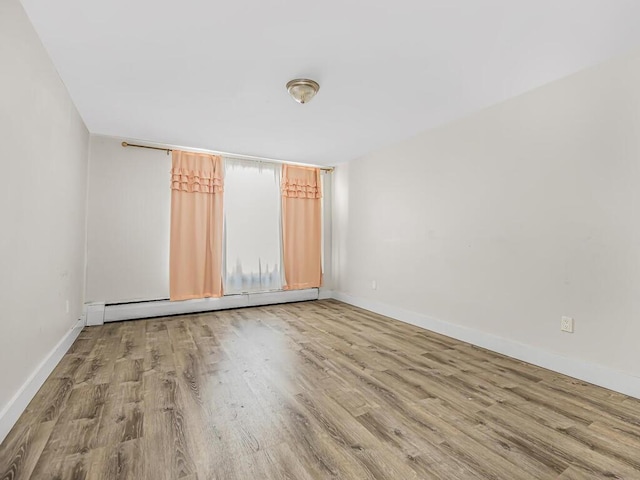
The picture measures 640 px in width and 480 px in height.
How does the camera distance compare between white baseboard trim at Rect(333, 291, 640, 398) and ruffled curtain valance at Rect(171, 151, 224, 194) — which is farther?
ruffled curtain valance at Rect(171, 151, 224, 194)

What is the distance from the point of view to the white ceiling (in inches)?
70.3

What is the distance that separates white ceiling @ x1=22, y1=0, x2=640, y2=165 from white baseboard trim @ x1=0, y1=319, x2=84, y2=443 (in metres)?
2.21

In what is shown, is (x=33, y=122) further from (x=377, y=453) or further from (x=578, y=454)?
(x=578, y=454)

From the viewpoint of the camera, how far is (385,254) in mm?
4406

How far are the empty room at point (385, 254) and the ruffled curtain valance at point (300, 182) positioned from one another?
1200mm

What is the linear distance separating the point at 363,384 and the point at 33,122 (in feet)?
9.27

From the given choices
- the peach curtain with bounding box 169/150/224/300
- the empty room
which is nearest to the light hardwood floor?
the empty room

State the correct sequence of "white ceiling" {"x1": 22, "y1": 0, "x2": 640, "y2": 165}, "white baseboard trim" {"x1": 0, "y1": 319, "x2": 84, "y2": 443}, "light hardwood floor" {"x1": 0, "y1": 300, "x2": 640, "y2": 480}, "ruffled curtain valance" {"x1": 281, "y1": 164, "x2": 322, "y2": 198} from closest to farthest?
"light hardwood floor" {"x1": 0, "y1": 300, "x2": 640, "y2": 480} → "white baseboard trim" {"x1": 0, "y1": 319, "x2": 84, "y2": 443} → "white ceiling" {"x1": 22, "y1": 0, "x2": 640, "y2": 165} → "ruffled curtain valance" {"x1": 281, "y1": 164, "x2": 322, "y2": 198}

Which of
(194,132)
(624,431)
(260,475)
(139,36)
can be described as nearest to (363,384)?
(260,475)

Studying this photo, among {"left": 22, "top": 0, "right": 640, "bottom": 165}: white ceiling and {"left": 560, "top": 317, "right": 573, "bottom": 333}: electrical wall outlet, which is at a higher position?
{"left": 22, "top": 0, "right": 640, "bottom": 165}: white ceiling

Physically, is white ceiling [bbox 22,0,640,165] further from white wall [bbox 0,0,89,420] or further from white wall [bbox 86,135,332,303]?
white wall [bbox 86,135,332,303]

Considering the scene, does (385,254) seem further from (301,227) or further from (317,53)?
(317,53)

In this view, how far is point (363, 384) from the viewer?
225 centimetres

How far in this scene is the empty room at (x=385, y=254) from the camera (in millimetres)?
1621
